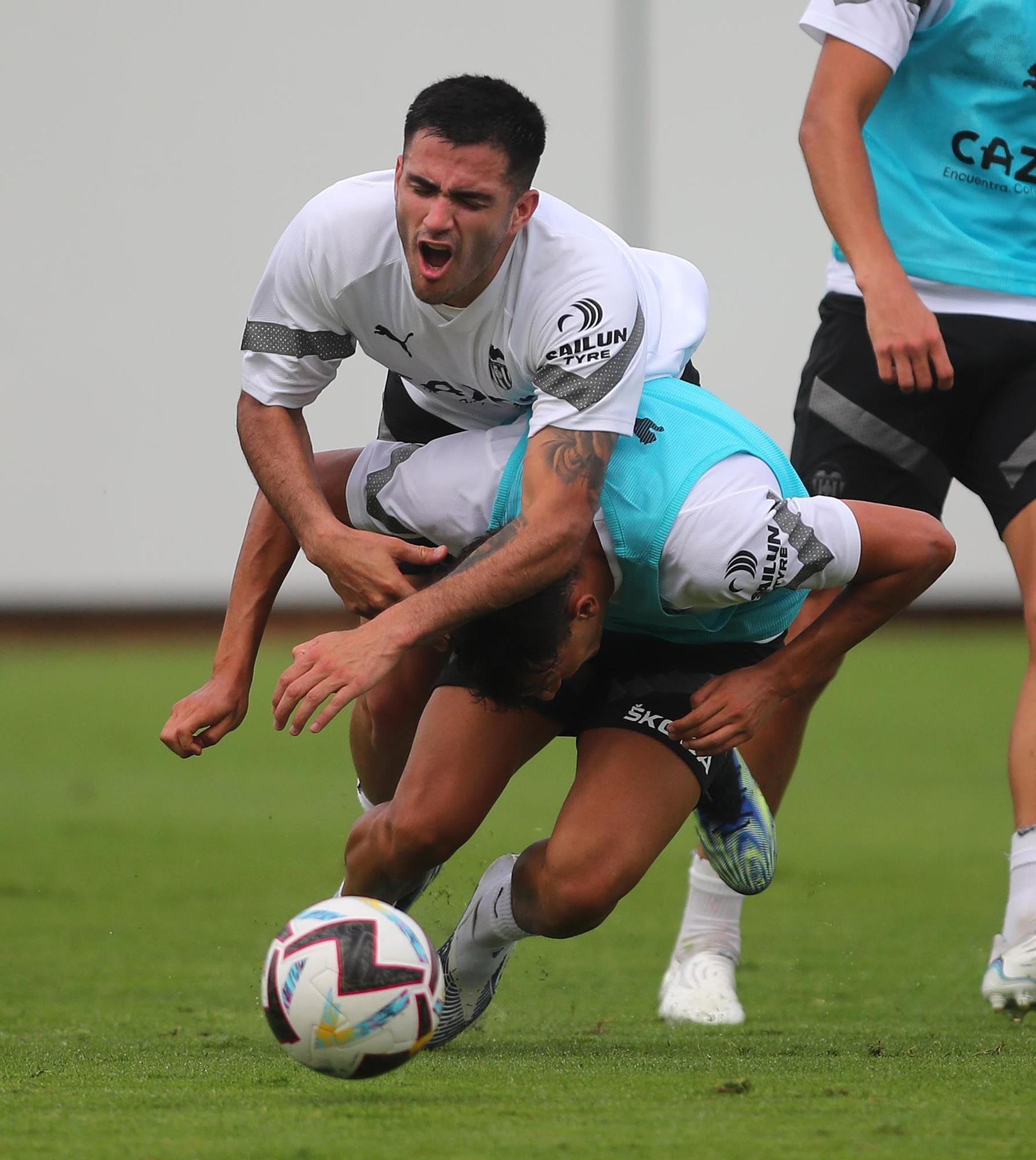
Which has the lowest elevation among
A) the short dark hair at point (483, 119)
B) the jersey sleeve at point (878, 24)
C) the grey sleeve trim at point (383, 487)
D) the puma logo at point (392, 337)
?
the grey sleeve trim at point (383, 487)

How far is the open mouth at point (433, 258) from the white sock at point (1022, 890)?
1666 millimetres

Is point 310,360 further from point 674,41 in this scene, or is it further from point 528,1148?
point 674,41

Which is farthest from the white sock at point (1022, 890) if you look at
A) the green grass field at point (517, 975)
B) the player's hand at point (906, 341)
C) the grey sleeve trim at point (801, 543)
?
the player's hand at point (906, 341)

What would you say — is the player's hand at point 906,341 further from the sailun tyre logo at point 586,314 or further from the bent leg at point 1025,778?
the sailun tyre logo at point 586,314

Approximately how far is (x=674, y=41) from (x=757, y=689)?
1079 centimetres

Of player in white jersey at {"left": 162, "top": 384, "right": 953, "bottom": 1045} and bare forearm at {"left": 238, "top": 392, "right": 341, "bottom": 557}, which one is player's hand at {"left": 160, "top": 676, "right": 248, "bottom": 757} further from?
bare forearm at {"left": 238, "top": 392, "right": 341, "bottom": 557}

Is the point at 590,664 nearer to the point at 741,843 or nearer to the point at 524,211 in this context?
the point at 741,843

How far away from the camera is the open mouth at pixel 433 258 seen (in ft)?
11.3

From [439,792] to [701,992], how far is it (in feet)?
2.66

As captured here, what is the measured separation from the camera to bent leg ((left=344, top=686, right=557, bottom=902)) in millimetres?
3721

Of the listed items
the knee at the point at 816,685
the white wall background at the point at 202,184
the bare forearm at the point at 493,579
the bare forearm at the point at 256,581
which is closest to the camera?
the bare forearm at the point at 493,579

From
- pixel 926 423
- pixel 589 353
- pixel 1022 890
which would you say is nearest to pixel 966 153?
pixel 926 423

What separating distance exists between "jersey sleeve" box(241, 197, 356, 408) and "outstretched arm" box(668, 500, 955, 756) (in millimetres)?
1048

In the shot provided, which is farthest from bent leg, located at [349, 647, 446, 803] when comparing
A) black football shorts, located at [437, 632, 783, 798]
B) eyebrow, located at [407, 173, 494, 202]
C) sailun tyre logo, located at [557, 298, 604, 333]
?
eyebrow, located at [407, 173, 494, 202]
